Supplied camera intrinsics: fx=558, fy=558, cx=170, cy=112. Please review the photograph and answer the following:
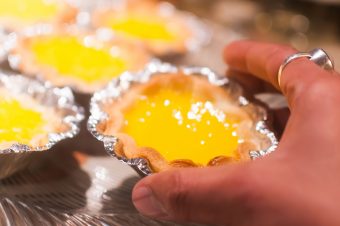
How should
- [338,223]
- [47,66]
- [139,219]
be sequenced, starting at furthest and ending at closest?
[47,66], [139,219], [338,223]

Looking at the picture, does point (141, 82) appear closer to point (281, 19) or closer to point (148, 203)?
point (148, 203)

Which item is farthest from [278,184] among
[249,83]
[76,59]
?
[76,59]

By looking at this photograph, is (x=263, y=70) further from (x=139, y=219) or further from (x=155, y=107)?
(x=139, y=219)

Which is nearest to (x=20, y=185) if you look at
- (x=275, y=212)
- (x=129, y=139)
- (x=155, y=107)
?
(x=129, y=139)

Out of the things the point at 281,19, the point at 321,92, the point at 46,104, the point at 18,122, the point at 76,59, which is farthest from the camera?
the point at 281,19

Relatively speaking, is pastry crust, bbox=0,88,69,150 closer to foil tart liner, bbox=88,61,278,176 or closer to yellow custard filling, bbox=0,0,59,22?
foil tart liner, bbox=88,61,278,176

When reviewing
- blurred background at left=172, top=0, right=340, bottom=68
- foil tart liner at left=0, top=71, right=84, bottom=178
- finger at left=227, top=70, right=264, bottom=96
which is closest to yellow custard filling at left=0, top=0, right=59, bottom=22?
foil tart liner at left=0, top=71, right=84, bottom=178
